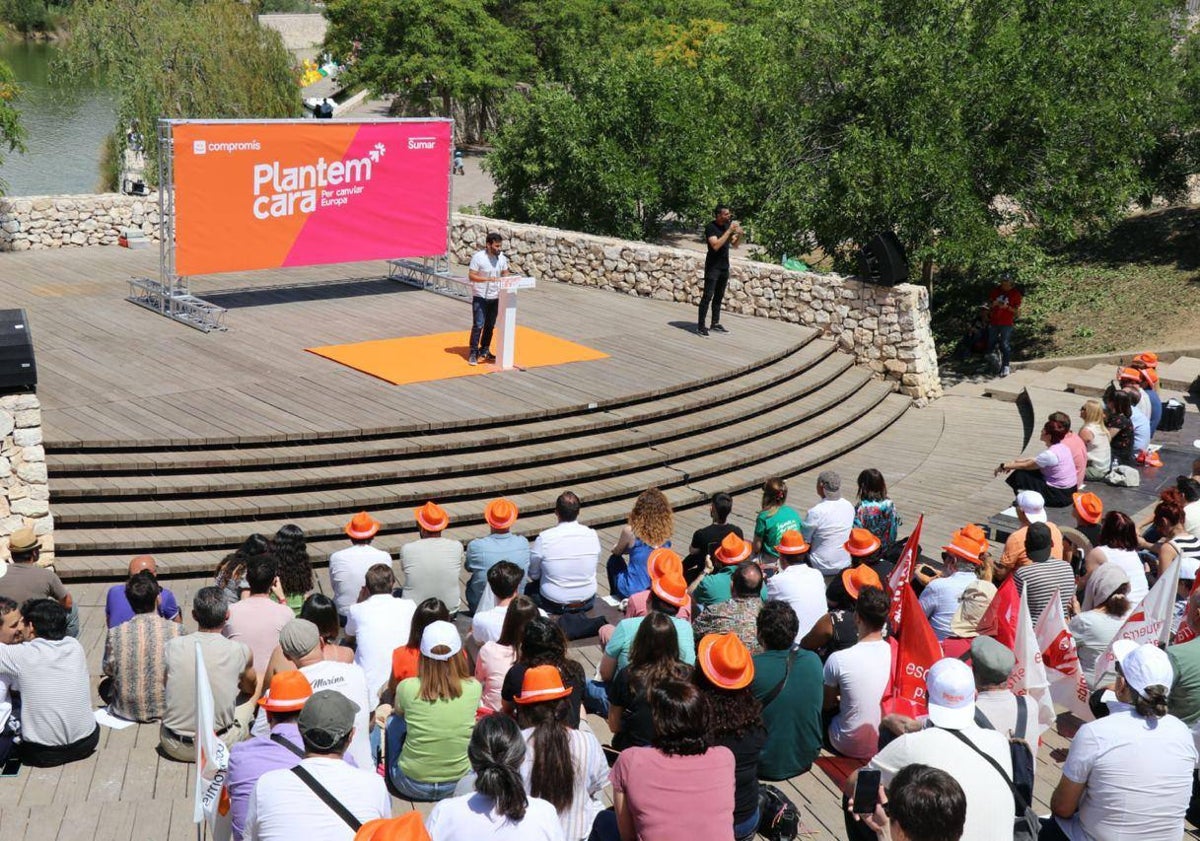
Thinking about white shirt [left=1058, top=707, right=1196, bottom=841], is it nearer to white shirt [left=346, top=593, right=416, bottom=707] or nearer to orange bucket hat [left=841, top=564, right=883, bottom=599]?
orange bucket hat [left=841, top=564, right=883, bottom=599]

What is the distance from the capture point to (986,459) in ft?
48.7

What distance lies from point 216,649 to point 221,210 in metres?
9.85

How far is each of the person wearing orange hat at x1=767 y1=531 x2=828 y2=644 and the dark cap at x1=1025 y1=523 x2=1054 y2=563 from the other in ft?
4.81

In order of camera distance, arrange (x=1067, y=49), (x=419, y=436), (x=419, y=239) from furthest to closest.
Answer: (x=1067, y=49) < (x=419, y=239) < (x=419, y=436)

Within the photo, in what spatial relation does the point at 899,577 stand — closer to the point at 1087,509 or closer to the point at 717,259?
the point at 1087,509

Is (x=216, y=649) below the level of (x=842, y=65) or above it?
below

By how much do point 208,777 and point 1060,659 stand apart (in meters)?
4.80

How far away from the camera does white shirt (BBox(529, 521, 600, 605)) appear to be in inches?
336

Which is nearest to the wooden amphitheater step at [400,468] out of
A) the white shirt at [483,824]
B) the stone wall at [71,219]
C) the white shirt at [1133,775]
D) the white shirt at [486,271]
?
the white shirt at [486,271]

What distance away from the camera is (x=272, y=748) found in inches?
203

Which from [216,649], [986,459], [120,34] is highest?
[120,34]

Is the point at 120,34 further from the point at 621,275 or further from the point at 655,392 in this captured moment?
the point at 655,392

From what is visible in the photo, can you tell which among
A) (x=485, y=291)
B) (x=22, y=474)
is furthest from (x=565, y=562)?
(x=485, y=291)

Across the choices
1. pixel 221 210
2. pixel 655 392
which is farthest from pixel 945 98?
pixel 221 210
